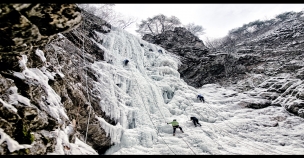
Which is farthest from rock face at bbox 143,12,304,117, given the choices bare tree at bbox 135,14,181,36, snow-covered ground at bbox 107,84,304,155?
bare tree at bbox 135,14,181,36

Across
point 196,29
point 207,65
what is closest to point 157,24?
point 196,29

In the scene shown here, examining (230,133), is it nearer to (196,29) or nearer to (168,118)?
(168,118)

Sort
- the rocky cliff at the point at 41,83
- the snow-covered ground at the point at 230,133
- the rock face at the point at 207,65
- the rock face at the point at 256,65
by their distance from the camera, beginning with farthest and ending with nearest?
the rock face at the point at 207,65 < the rock face at the point at 256,65 < the snow-covered ground at the point at 230,133 < the rocky cliff at the point at 41,83

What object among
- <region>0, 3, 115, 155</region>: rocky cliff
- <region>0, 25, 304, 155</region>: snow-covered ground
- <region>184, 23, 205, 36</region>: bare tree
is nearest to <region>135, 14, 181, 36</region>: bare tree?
<region>184, 23, 205, 36</region>: bare tree

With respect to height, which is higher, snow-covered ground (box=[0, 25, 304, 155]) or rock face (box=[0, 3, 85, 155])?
rock face (box=[0, 3, 85, 155])

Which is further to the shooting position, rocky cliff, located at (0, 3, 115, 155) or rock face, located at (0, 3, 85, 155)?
rocky cliff, located at (0, 3, 115, 155)

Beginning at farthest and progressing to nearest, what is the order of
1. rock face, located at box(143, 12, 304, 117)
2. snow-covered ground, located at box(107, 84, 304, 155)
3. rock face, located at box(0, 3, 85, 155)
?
rock face, located at box(143, 12, 304, 117), snow-covered ground, located at box(107, 84, 304, 155), rock face, located at box(0, 3, 85, 155)

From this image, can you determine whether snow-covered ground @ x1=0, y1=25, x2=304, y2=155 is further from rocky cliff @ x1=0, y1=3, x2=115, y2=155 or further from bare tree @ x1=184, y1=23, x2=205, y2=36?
bare tree @ x1=184, y1=23, x2=205, y2=36

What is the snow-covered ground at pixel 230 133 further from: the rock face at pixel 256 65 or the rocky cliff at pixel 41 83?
the rocky cliff at pixel 41 83

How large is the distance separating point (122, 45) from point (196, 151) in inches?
385

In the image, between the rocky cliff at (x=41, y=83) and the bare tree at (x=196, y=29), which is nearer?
the rocky cliff at (x=41, y=83)

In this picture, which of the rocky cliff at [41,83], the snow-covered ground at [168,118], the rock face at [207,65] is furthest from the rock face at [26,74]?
the rock face at [207,65]

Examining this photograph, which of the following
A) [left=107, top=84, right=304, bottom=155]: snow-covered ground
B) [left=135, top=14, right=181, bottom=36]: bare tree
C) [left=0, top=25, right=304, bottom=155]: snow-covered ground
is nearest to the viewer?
[left=0, top=25, right=304, bottom=155]: snow-covered ground

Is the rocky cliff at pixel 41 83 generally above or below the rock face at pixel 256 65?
above
